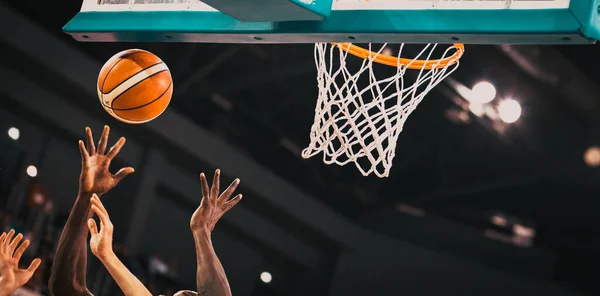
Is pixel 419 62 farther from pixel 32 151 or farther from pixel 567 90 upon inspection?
pixel 32 151

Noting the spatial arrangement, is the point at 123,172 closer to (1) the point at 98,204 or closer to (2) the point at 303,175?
(1) the point at 98,204

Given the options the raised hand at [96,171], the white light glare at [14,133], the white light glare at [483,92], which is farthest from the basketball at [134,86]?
the white light glare at [14,133]

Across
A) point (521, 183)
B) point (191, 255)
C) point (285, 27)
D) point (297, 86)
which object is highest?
point (297, 86)

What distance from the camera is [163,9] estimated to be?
146 inches

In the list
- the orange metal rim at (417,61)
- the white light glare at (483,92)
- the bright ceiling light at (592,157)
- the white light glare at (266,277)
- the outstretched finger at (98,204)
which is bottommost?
the outstretched finger at (98,204)

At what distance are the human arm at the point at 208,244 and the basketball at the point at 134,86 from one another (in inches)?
16.6

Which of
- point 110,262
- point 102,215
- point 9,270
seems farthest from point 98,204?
point 9,270

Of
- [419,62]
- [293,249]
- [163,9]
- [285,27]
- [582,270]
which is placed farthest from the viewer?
[293,249]

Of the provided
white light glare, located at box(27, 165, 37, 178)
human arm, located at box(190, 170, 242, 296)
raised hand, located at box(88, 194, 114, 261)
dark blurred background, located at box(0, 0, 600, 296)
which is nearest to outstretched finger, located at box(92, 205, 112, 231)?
raised hand, located at box(88, 194, 114, 261)

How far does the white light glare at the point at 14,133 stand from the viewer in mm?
7367

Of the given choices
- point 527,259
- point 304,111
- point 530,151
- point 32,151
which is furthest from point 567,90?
point 32,151

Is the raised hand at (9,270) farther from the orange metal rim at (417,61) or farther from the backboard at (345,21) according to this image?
the orange metal rim at (417,61)

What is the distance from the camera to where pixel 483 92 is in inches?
261

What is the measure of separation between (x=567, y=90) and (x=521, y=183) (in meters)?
0.78
